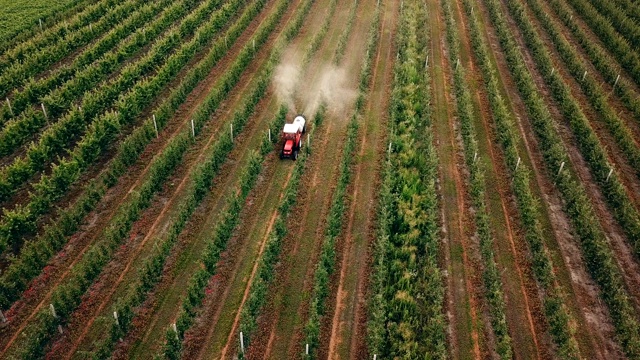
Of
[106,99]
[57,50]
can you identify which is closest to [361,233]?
[106,99]

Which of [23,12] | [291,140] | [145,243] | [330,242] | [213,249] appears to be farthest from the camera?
[23,12]

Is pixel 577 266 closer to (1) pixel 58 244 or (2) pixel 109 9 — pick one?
(1) pixel 58 244

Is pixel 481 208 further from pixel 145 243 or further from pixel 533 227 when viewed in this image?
pixel 145 243

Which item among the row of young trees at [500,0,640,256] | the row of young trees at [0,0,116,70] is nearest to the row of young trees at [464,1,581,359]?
the row of young trees at [500,0,640,256]

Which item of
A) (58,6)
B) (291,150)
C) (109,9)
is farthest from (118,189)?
(58,6)

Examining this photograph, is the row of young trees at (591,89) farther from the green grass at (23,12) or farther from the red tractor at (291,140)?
the green grass at (23,12)

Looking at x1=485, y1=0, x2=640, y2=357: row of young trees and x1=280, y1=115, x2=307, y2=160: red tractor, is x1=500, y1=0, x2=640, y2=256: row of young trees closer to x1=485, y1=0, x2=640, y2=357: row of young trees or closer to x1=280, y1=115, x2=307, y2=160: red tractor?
x1=485, y1=0, x2=640, y2=357: row of young trees

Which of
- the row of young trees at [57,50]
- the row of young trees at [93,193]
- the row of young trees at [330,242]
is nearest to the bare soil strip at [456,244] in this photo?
the row of young trees at [330,242]
